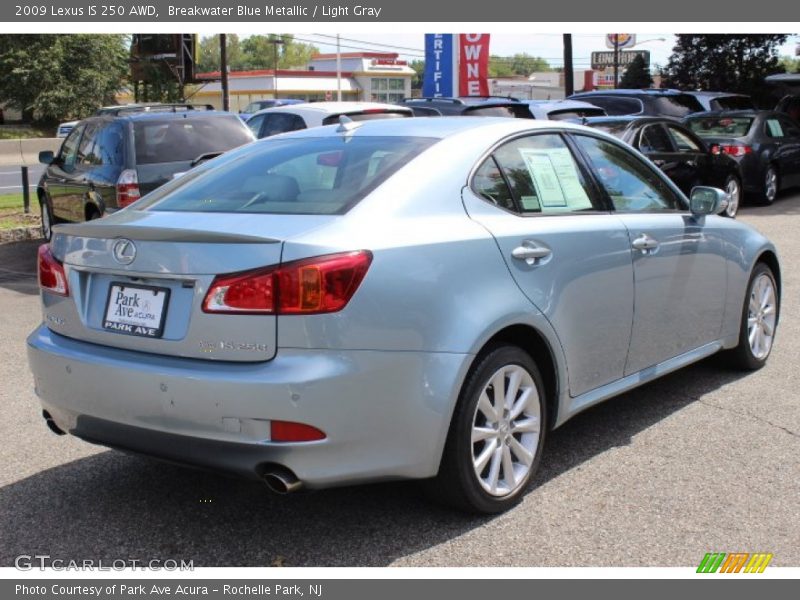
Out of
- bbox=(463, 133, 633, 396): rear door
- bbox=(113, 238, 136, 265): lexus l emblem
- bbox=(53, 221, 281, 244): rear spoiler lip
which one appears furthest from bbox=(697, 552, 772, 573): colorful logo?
bbox=(113, 238, 136, 265): lexus l emblem

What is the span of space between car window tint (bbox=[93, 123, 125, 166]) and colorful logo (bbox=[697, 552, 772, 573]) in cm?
749

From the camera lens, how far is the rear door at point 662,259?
4.91 meters

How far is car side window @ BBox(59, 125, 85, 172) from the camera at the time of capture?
1101cm

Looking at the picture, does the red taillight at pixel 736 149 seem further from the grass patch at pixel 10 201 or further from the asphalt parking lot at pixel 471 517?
the grass patch at pixel 10 201

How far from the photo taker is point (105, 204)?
9711mm

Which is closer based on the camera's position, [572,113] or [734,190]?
[572,113]

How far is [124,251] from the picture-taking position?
372cm

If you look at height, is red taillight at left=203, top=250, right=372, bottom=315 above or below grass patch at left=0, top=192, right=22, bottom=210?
above

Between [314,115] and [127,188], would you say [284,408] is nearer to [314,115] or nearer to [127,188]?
[127,188]

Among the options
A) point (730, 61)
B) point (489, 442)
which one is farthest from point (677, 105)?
point (489, 442)

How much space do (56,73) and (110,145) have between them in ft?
134

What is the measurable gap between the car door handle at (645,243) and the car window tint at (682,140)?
8.65 m

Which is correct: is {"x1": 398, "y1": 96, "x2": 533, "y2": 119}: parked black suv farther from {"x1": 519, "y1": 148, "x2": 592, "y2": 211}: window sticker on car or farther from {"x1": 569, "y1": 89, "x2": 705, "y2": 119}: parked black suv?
{"x1": 519, "y1": 148, "x2": 592, "y2": 211}: window sticker on car

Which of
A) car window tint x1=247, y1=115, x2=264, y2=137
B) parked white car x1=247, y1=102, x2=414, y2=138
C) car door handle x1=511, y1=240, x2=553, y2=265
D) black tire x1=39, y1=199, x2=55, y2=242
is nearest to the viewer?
car door handle x1=511, y1=240, x2=553, y2=265
